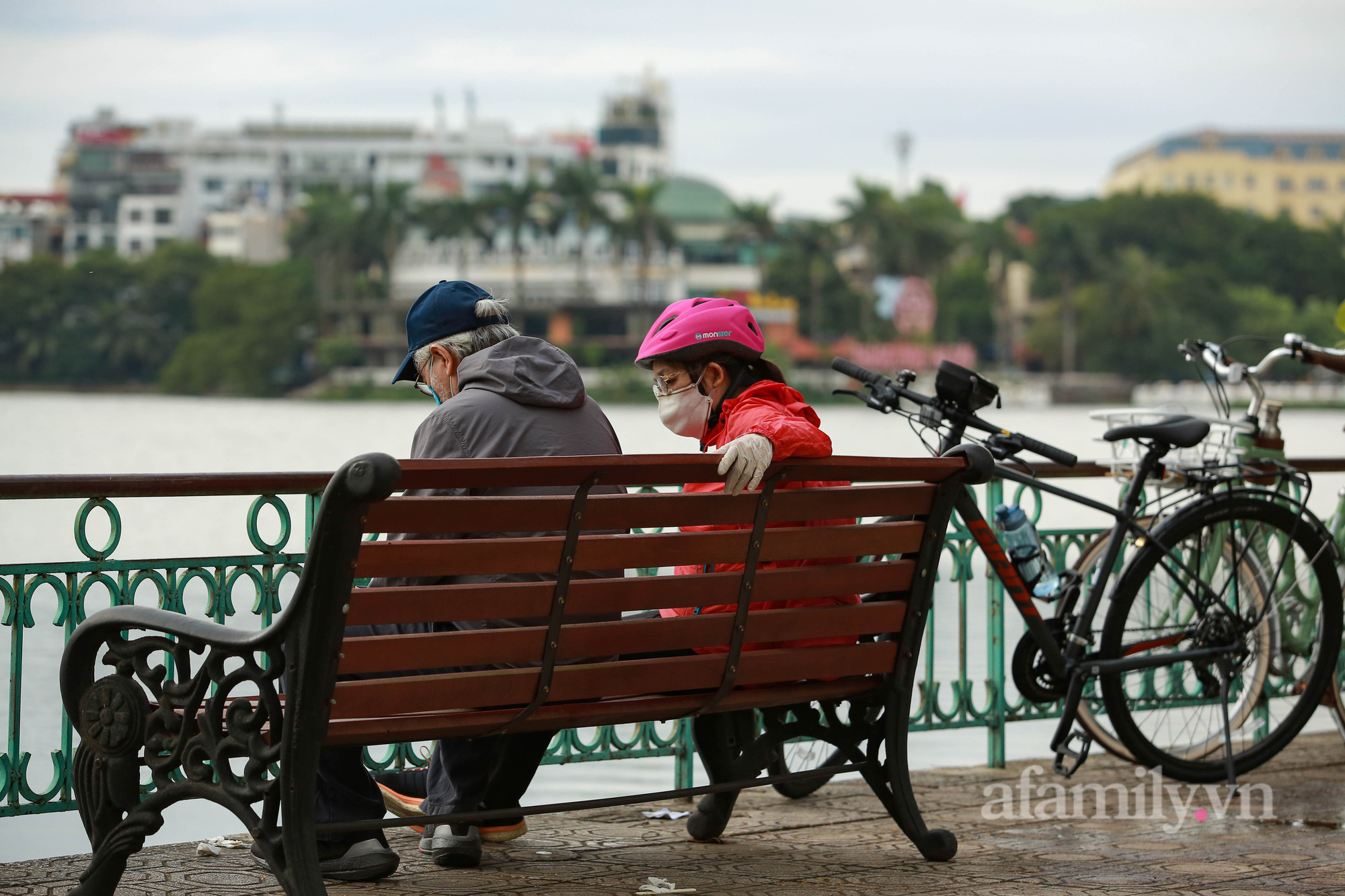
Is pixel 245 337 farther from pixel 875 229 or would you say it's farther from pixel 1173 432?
pixel 1173 432

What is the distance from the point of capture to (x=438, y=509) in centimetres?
248

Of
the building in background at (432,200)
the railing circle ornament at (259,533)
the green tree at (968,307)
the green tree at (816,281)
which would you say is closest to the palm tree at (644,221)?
the building in background at (432,200)

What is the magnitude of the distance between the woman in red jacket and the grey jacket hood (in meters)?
0.15

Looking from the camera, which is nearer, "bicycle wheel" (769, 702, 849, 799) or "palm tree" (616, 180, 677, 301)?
"bicycle wheel" (769, 702, 849, 799)

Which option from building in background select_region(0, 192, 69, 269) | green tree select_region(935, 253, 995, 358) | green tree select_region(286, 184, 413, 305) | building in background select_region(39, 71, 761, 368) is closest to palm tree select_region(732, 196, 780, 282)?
building in background select_region(39, 71, 761, 368)

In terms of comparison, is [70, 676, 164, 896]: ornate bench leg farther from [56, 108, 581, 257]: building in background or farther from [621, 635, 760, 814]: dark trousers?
[56, 108, 581, 257]: building in background

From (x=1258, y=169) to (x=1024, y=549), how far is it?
147 metres

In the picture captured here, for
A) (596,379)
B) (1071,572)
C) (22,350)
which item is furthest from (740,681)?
(22,350)

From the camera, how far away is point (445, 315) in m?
3.20

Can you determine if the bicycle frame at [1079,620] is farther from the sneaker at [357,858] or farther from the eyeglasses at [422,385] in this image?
the sneaker at [357,858]

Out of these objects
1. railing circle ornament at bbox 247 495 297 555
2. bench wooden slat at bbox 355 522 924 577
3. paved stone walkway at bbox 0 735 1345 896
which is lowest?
paved stone walkway at bbox 0 735 1345 896

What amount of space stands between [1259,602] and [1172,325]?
90.4m

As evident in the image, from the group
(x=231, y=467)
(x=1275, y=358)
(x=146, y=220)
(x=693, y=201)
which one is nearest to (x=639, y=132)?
(x=693, y=201)

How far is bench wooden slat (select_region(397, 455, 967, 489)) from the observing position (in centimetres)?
245
